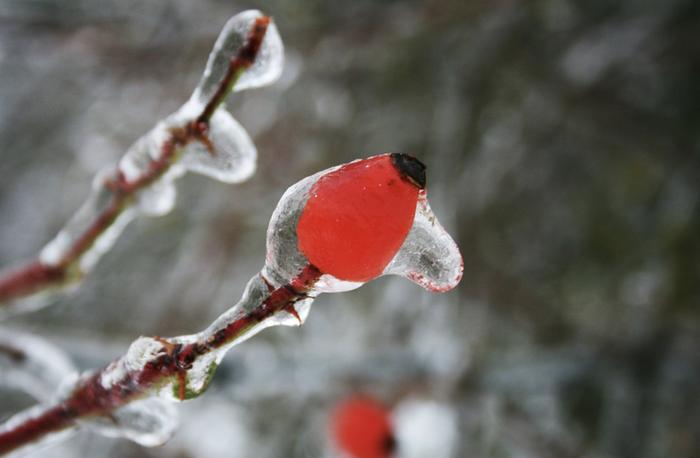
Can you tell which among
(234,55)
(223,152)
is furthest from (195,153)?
(234,55)

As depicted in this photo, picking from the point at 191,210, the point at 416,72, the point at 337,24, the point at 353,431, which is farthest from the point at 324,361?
the point at 191,210

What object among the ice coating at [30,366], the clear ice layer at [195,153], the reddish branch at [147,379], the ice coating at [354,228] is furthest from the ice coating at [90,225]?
the ice coating at [354,228]

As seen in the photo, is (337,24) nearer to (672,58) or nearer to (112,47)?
(112,47)

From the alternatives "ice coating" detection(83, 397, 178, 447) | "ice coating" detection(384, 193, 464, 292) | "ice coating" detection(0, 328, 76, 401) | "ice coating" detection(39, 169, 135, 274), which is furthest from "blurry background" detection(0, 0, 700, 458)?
"ice coating" detection(384, 193, 464, 292)

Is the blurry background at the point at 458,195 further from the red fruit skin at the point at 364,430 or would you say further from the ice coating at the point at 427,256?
the ice coating at the point at 427,256

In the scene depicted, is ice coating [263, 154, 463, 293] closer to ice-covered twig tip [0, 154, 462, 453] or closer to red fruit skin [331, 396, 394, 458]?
ice-covered twig tip [0, 154, 462, 453]

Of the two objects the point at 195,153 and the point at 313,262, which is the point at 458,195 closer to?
the point at 195,153
